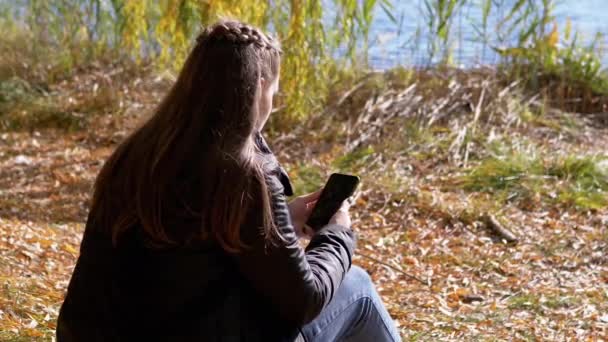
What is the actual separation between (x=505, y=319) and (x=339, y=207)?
1.53m

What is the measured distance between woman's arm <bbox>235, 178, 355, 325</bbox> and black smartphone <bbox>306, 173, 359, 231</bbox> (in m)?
0.23

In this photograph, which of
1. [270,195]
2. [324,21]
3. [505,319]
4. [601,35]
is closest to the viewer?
[270,195]

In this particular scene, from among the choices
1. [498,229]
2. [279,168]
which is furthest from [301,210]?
[498,229]

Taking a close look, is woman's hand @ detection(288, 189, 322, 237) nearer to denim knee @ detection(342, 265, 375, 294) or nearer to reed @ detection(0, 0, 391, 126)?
denim knee @ detection(342, 265, 375, 294)

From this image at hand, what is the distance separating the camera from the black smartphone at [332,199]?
6.73 feet

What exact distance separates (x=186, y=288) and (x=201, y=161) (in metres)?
0.22

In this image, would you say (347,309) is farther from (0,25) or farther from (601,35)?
(0,25)

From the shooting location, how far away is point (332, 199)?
2059 mm

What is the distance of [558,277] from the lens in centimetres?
394

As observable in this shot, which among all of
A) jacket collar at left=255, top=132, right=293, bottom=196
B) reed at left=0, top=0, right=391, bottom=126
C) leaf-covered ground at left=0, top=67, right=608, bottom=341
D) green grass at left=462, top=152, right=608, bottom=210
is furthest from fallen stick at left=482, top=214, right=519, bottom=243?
jacket collar at left=255, top=132, right=293, bottom=196

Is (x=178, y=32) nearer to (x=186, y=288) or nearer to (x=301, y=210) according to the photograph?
(x=301, y=210)

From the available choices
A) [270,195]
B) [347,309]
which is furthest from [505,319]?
[270,195]

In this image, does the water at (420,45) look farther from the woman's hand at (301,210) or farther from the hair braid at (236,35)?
the hair braid at (236,35)

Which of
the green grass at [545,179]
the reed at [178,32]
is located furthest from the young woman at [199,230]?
the green grass at [545,179]
